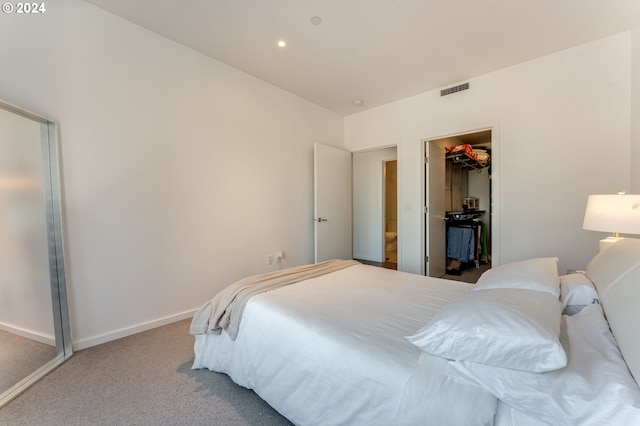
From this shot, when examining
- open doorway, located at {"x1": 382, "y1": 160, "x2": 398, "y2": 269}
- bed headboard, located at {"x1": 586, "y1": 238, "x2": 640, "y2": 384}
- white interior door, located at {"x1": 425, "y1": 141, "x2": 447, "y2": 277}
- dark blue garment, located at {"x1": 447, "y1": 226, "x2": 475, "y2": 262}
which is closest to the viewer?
bed headboard, located at {"x1": 586, "y1": 238, "x2": 640, "y2": 384}

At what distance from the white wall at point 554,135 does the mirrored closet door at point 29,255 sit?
3917 mm

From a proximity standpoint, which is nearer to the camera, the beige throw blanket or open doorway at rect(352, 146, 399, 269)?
the beige throw blanket

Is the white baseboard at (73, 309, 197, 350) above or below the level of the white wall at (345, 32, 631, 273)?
below

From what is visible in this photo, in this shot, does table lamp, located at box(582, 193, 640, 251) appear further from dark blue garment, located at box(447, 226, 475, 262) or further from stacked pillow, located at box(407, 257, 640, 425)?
dark blue garment, located at box(447, 226, 475, 262)

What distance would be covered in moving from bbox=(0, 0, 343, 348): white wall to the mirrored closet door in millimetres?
89

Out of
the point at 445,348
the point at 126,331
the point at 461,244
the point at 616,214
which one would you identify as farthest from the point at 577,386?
the point at 461,244

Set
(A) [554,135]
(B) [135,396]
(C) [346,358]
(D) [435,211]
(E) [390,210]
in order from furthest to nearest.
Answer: (E) [390,210] → (D) [435,211] → (A) [554,135] → (B) [135,396] → (C) [346,358]

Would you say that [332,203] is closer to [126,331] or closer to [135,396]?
[126,331]

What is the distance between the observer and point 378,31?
93.1 inches

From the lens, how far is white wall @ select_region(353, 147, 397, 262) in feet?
17.6

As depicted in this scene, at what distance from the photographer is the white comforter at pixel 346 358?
0.86 metres

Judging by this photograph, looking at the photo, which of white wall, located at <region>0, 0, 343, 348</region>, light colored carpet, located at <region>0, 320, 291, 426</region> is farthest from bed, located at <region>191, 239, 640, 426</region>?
white wall, located at <region>0, 0, 343, 348</region>

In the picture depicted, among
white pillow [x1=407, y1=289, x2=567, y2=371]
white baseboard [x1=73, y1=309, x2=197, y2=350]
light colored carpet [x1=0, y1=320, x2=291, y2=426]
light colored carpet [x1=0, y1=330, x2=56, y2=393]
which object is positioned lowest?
light colored carpet [x1=0, y1=320, x2=291, y2=426]

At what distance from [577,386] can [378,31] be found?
2663 mm
